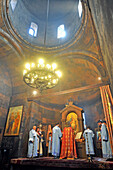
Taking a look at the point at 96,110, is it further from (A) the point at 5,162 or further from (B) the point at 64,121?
(A) the point at 5,162

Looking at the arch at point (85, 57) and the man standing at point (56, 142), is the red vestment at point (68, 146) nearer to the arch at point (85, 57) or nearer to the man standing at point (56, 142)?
the man standing at point (56, 142)

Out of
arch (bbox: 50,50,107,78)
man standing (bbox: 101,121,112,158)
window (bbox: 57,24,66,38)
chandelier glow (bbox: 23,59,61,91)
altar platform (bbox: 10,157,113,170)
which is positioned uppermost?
window (bbox: 57,24,66,38)

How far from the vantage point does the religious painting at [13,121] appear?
8.68m

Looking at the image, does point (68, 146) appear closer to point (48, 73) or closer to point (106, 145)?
point (106, 145)

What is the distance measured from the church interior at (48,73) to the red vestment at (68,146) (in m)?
0.54

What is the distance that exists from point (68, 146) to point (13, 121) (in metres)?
4.90

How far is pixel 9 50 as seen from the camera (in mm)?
9336

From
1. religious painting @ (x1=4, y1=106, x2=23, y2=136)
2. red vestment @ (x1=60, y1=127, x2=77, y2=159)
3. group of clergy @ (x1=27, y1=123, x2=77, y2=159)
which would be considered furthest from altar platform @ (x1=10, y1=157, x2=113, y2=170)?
religious painting @ (x1=4, y1=106, x2=23, y2=136)

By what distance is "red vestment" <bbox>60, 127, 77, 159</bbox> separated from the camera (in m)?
6.44

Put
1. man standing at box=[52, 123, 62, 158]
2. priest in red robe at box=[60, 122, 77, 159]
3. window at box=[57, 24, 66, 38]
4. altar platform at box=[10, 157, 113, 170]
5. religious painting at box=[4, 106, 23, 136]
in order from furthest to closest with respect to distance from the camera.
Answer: window at box=[57, 24, 66, 38] < religious painting at box=[4, 106, 23, 136] < man standing at box=[52, 123, 62, 158] < priest in red robe at box=[60, 122, 77, 159] < altar platform at box=[10, 157, 113, 170]

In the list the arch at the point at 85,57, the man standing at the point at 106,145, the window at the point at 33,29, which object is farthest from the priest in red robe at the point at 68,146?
the window at the point at 33,29

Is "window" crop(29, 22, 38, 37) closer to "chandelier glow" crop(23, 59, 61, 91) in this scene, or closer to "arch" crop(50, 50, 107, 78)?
"arch" crop(50, 50, 107, 78)

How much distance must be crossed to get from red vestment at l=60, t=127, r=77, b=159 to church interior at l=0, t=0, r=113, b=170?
543 mm

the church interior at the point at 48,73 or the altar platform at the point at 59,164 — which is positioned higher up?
the church interior at the point at 48,73
